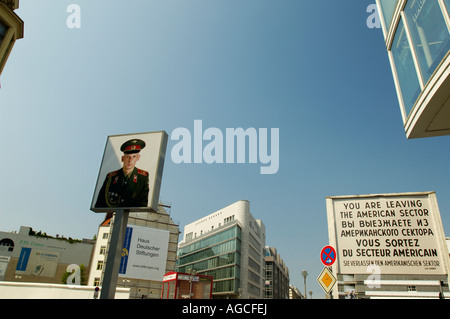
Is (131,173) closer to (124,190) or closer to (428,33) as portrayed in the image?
(124,190)

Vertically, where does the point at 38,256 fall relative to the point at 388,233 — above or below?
above

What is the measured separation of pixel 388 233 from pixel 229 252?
212ft

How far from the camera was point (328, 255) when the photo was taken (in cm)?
881

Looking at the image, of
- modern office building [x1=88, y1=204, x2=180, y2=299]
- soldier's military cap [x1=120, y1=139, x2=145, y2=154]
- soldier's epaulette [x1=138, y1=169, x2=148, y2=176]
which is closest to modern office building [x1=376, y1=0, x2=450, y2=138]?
soldier's epaulette [x1=138, y1=169, x2=148, y2=176]

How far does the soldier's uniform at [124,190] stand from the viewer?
13234mm

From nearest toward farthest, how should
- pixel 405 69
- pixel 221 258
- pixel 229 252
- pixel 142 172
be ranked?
1. pixel 405 69
2. pixel 142 172
3. pixel 229 252
4. pixel 221 258

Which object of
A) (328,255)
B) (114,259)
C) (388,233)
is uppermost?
(388,233)

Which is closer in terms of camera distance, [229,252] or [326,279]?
[326,279]

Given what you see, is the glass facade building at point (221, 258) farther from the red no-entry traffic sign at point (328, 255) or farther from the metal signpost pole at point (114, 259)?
the red no-entry traffic sign at point (328, 255)

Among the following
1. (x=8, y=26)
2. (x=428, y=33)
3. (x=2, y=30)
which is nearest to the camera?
(x=428, y=33)

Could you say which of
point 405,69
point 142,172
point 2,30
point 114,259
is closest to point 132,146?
point 142,172

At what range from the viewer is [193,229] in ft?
308

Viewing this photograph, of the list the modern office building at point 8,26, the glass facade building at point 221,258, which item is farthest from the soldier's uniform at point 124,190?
the glass facade building at point 221,258
